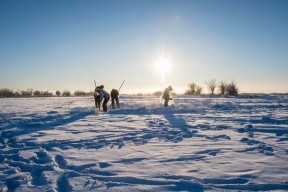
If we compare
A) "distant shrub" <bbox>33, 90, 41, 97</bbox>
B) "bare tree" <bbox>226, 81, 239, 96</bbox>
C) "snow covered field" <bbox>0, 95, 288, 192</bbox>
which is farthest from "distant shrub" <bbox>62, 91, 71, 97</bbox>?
"snow covered field" <bbox>0, 95, 288, 192</bbox>

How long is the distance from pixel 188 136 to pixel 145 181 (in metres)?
4.32

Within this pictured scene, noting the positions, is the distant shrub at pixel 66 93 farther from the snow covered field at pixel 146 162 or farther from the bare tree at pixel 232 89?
the snow covered field at pixel 146 162

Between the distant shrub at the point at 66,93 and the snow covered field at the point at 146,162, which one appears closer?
the snow covered field at the point at 146,162

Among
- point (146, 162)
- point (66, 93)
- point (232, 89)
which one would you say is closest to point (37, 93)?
point (66, 93)

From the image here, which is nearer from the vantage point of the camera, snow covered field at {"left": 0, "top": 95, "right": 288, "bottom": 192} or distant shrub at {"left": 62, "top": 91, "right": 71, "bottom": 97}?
snow covered field at {"left": 0, "top": 95, "right": 288, "bottom": 192}

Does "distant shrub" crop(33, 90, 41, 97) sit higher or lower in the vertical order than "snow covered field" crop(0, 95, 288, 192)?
higher

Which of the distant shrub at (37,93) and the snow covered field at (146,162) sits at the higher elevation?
the distant shrub at (37,93)

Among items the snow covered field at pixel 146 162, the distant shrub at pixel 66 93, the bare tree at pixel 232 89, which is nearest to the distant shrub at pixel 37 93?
Answer: the distant shrub at pixel 66 93

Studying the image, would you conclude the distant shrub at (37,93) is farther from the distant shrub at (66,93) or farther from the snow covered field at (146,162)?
the snow covered field at (146,162)

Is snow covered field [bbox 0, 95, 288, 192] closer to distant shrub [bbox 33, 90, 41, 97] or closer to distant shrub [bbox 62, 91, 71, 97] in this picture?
distant shrub [bbox 62, 91, 71, 97]

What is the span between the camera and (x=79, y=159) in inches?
217

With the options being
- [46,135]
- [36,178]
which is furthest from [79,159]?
[46,135]

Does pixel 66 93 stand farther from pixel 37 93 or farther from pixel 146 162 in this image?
pixel 146 162

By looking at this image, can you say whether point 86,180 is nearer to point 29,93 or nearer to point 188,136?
point 188,136
